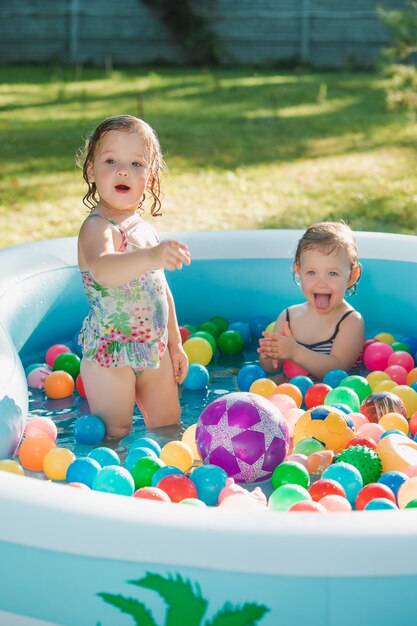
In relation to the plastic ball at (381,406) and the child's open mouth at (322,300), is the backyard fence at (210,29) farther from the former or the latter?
the plastic ball at (381,406)

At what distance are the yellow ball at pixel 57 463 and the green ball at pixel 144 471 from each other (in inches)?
7.4

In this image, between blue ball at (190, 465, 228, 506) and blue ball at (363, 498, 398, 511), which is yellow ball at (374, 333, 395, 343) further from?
blue ball at (363, 498, 398, 511)

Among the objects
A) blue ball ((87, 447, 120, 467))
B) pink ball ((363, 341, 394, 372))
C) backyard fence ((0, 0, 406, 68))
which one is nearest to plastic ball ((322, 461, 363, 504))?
blue ball ((87, 447, 120, 467))

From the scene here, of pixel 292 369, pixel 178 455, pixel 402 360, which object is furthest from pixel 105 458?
pixel 402 360

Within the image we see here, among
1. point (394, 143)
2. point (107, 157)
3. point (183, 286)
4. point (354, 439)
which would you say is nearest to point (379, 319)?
point (183, 286)

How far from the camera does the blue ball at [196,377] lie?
312 cm

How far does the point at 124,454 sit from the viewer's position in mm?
2629

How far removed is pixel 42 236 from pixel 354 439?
8.73 feet

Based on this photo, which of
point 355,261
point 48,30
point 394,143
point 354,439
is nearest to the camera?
point 354,439

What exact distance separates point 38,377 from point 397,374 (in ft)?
3.77

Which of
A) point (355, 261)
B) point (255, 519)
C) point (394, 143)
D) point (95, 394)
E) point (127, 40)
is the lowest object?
point (255, 519)

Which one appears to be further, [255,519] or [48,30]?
[48,30]

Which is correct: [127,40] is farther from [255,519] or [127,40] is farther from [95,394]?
[255,519]

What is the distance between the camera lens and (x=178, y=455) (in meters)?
2.44
